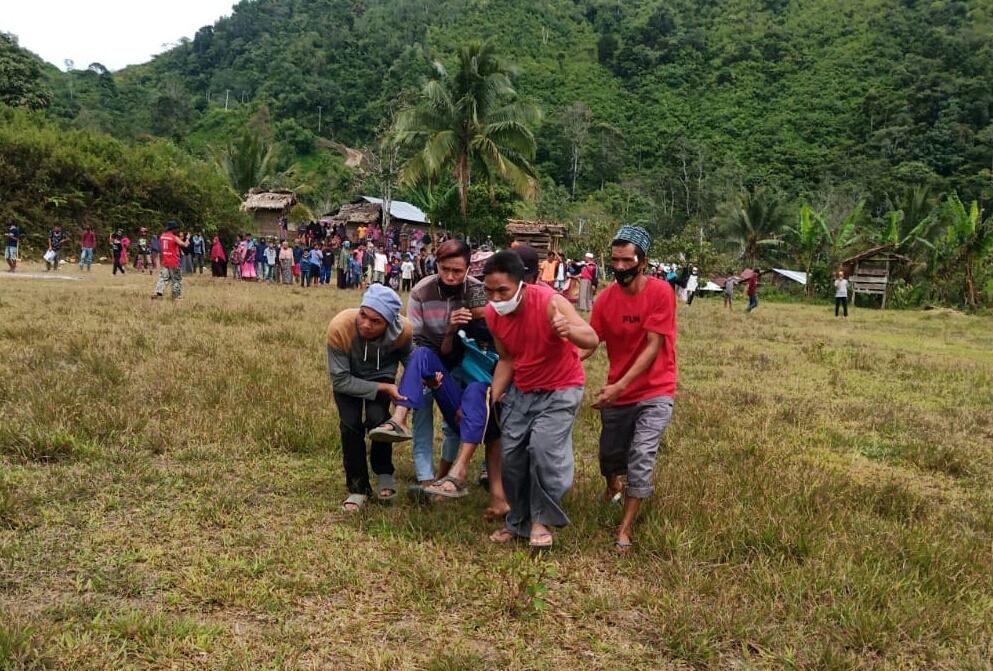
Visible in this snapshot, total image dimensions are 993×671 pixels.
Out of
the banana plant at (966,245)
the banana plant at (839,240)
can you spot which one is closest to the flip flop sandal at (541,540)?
the banana plant at (966,245)

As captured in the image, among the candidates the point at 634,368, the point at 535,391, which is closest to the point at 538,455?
the point at 535,391

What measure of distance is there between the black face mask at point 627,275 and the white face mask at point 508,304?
597 mm

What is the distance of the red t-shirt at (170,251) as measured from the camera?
1329cm

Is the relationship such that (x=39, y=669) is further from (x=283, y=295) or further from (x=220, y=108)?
(x=220, y=108)

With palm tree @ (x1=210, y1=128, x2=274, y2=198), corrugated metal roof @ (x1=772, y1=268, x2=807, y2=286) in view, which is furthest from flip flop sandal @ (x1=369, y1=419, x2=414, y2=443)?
palm tree @ (x1=210, y1=128, x2=274, y2=198)

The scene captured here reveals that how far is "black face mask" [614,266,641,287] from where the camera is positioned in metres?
3.93

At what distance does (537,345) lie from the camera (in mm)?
3771

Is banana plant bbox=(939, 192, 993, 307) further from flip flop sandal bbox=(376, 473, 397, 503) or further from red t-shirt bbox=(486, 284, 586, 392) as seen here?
flip flop sandal bbox=(376, 473, 397, 503)

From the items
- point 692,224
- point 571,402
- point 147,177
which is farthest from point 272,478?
point 692,224

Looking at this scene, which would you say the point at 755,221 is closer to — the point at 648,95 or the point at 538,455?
the point at 538,455

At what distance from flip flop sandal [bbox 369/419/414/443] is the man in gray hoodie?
0.21m

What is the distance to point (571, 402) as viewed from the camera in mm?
3752

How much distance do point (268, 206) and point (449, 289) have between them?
34910 millimetres

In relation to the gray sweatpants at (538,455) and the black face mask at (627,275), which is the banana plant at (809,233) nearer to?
the black face mask at (627,275)
